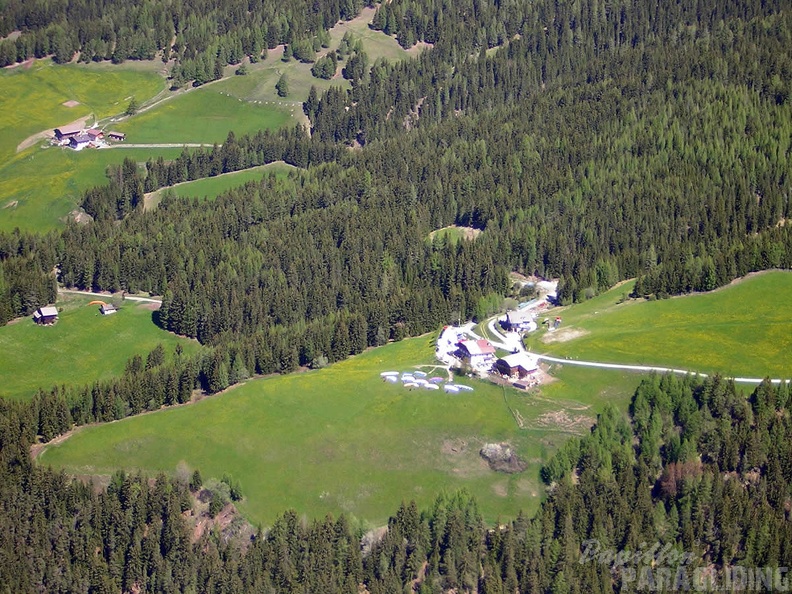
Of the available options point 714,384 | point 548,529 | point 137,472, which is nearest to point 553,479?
point 548,529

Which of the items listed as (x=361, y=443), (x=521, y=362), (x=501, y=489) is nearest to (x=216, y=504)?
(x=361, y=443)

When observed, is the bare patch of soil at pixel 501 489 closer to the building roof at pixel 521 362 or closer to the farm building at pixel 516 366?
the farm building at pixel 516 366

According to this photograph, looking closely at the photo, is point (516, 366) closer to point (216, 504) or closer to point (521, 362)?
point (521, 362)

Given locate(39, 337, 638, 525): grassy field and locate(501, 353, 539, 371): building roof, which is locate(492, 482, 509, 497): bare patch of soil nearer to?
locate(39, 337, 638, 525): grassy field

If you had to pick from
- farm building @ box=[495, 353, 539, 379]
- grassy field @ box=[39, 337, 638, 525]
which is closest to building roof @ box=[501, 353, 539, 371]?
farm building @ box=[495, 353, 539, 379]

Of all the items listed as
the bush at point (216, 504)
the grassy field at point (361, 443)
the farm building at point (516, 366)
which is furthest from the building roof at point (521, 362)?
the bush at point (216, 504)

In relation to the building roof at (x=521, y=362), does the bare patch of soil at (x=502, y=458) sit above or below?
below

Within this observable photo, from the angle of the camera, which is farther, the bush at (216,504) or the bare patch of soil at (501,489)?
the bush at (216,504)

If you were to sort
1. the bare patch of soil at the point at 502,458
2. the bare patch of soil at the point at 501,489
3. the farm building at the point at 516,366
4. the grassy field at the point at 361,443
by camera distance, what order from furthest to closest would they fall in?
the farm building at the point at 516,366, the bare patch of soil at the point at 502,458, the grassy field at the point at 361,443, the bare patch of soil at the point at 501,489
